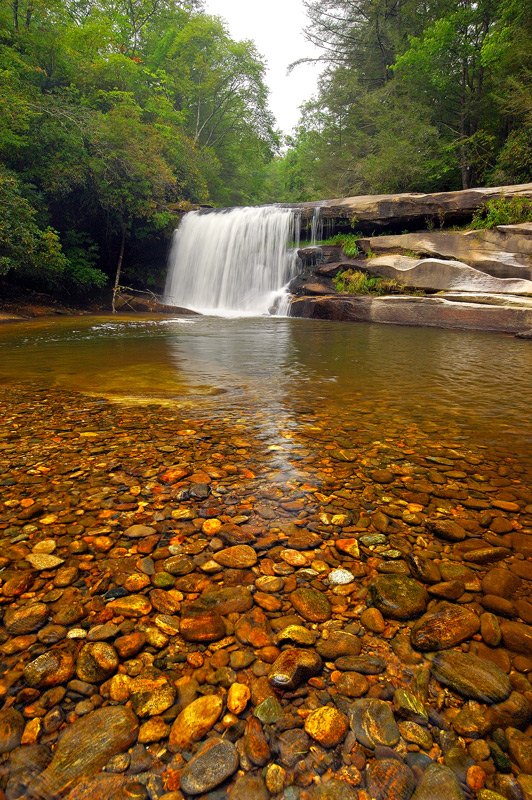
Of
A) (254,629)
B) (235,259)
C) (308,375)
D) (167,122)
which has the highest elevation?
(167,122)

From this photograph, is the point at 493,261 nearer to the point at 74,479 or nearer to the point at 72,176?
the point at 74,479

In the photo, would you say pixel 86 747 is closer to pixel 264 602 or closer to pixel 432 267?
pixel 264 602

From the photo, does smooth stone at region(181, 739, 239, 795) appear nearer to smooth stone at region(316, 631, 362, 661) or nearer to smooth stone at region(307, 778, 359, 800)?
smooth stone at region(307, 778, 359, 800)

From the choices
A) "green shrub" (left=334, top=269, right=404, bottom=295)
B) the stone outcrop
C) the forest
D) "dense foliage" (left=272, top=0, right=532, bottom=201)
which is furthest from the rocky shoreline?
"dense foliage" (left=272, top=0, right=532, bottom=201)

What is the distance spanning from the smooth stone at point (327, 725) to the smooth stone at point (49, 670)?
0.65 m

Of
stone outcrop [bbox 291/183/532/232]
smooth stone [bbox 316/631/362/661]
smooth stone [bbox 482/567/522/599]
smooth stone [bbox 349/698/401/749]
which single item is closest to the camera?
smooth stone [bbox 349/698/401/749]

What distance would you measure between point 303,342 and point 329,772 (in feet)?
23.5

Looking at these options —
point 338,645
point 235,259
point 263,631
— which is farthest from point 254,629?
point 235,259

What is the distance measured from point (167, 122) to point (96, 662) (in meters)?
27.2

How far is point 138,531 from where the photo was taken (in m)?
1.74

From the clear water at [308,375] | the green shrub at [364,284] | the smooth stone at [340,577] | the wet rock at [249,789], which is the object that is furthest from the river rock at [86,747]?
the green shrub at [364,284]

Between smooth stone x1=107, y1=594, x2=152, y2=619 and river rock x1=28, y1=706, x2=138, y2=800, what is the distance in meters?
0.32

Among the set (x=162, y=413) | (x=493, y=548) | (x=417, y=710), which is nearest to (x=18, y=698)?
(x=417, y=710)

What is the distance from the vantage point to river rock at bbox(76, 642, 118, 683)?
1.09 metres
